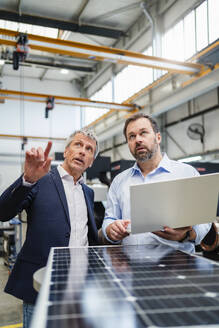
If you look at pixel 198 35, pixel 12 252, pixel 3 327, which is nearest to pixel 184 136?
pixel 198 35

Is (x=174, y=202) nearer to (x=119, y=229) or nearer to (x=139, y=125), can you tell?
(x=119, y=229)

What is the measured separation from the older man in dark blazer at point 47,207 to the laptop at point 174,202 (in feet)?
1.76

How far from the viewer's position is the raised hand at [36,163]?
5.12 feet

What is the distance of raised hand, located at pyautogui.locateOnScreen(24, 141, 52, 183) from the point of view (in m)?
1.56

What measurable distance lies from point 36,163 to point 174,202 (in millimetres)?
753

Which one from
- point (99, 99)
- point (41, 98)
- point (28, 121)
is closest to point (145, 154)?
point (41, 98)

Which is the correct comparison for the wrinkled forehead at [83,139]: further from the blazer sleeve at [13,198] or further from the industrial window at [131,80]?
the industrial window at [131,80]

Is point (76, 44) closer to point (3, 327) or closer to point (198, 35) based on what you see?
point (198, 35)

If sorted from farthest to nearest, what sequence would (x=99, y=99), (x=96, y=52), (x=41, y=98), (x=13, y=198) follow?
1. (x=99, y=99)
2. (x=41, y=98)
3. (x=96, y=52)
4. (x=13, y=198)

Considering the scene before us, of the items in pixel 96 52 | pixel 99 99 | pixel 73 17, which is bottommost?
pixel 96 52

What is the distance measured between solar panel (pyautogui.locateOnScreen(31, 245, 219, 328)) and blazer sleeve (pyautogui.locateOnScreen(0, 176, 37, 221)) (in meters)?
0.48

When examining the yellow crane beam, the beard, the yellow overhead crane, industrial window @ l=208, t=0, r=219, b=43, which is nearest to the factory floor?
the beard

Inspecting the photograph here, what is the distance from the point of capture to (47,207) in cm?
196

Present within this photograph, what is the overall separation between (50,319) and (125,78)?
11.4m
